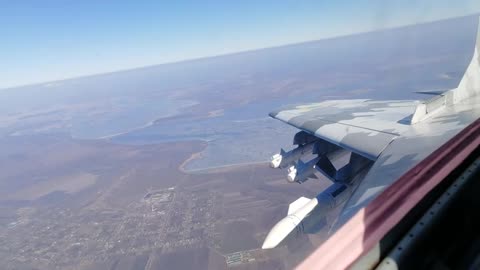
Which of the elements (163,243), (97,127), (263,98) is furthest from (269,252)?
(97,127)

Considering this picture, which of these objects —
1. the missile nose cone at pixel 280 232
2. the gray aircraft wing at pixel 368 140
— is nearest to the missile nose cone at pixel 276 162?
the gray aircraft wing at pixel 368 140

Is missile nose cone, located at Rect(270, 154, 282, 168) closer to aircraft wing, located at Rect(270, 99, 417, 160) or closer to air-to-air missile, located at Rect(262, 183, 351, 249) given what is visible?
aircraft wing, located at Rect(270, 99, 417, 160)

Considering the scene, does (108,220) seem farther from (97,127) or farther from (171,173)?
(97,127)

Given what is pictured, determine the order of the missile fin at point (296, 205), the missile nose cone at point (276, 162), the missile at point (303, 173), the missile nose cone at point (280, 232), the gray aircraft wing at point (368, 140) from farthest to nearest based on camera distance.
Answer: the missile nose cone at point (276, 162), the missile at point (303, 173), the missile fin at point (296, 205), the missile nose cone at point (280, 232), the gray aircraft wing at point (368, 140)

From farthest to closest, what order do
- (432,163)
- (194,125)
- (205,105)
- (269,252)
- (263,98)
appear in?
(205,105) → (263,98) → (194,125) → (269,252) → (432,163)

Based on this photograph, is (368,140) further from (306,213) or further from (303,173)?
(306,213)

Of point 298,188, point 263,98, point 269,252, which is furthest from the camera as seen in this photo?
point 263,98

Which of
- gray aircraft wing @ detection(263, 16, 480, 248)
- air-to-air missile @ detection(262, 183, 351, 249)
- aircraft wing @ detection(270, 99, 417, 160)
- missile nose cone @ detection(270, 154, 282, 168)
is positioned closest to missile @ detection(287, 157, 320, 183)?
gray aircraft wing @ detection(263, 16, 480, 248)

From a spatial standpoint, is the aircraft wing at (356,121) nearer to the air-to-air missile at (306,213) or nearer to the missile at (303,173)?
the missile at (303,173)
